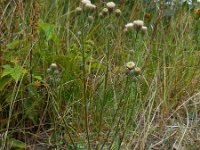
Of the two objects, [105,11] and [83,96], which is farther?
[83,96]

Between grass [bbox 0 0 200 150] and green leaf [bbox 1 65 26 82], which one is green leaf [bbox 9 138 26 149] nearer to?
grass [bbox 0 0 200 150]

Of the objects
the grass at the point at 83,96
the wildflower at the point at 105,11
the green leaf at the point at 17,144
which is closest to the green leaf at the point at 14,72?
the grass at the point at 83,96

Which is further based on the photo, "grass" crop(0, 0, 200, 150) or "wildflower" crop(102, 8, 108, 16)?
"grass" crop(0, 0, 200, 150)

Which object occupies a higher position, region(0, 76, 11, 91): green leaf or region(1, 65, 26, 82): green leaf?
region(1, 65, 26, 82): green leaf

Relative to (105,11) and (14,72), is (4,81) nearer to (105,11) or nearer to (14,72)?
(14,72)

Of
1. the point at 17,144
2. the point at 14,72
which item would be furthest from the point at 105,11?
the point at 17,144

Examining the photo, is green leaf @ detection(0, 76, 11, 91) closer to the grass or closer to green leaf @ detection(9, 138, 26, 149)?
the grass

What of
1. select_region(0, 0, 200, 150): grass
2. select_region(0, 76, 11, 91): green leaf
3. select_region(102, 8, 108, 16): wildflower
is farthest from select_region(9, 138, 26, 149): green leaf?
select_region(102, 8, 108, 16): wildflower

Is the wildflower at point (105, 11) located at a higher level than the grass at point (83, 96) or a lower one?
higher

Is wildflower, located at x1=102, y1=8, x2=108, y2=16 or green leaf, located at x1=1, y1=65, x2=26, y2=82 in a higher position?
wildflower, located at x1=102, y1=8, x2=108, y2=16

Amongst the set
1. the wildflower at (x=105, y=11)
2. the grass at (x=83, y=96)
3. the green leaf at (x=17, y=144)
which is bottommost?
the green leaf at (x=17, y=144)

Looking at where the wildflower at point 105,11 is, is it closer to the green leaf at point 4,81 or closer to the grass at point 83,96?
the grass at point 83,96

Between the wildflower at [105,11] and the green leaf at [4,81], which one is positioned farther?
the green leaf at [4,81]

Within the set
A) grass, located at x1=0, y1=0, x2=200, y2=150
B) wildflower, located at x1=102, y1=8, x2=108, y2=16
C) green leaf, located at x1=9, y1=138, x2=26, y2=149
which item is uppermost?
wildflower, located at x1=102, y1=8, x2=108, y2=16
